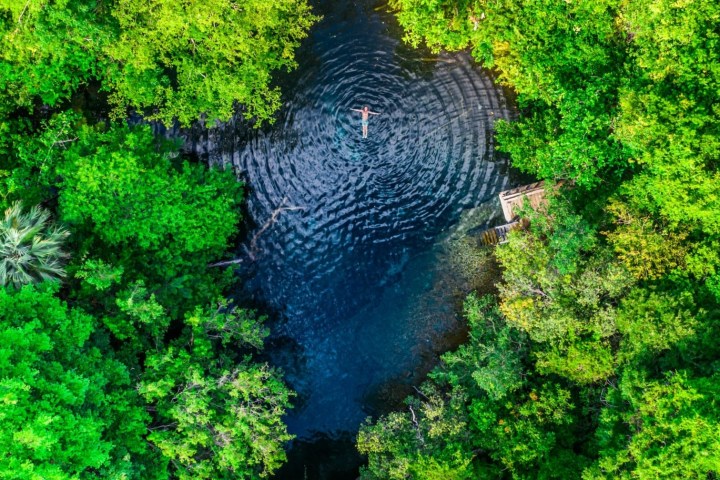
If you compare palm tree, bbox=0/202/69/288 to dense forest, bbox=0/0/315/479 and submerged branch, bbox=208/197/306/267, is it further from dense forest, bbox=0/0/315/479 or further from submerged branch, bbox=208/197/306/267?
submerged branch, bbox=208/197/306/267

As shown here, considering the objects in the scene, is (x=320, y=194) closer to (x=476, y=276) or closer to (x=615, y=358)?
(x=476, y=276)

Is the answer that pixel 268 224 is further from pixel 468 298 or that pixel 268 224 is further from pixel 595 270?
pixel 595 270

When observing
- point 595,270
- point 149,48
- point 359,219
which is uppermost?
point 149,48

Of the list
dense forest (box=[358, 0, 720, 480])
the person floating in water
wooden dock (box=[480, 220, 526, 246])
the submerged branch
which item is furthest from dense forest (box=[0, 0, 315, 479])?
wooden dock (box=[480, 220, 526, 246])

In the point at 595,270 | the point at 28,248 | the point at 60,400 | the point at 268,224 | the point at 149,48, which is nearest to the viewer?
the point at 60,400

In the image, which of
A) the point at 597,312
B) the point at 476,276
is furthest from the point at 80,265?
the point at 597,312

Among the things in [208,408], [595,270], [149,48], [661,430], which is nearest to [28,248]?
[208,408]
